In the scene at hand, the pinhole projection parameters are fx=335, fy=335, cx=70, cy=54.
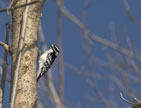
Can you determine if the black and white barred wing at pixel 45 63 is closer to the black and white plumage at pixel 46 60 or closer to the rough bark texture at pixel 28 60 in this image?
the black and white plumage at pixel 46 60

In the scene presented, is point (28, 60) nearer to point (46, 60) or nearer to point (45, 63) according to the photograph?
point (45, 63)

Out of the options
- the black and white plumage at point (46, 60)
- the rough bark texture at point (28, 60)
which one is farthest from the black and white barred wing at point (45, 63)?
the rough bark texture at point (28, 60)

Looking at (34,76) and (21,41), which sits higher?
(21,41)

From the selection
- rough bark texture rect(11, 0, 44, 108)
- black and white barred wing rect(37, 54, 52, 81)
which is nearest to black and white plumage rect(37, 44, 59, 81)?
black and white barred wing rect(37, 54, 52, 81)

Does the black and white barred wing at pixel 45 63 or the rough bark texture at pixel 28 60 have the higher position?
the rough bark texture at pixel 28 60

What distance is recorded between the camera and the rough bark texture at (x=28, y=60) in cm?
211

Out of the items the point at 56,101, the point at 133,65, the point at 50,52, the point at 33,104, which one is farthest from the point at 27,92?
the point at 50,52

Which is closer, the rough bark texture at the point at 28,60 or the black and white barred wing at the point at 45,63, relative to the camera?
the rough bark texture at the point at 28,60

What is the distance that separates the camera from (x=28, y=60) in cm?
231

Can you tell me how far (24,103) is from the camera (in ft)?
6.78

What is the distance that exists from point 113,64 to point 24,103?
1.98 meters

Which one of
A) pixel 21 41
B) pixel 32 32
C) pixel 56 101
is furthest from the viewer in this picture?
pixel 32 32

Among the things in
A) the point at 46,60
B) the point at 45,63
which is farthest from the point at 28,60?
the point at 46,60

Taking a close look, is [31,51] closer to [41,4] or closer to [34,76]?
[34,76]
